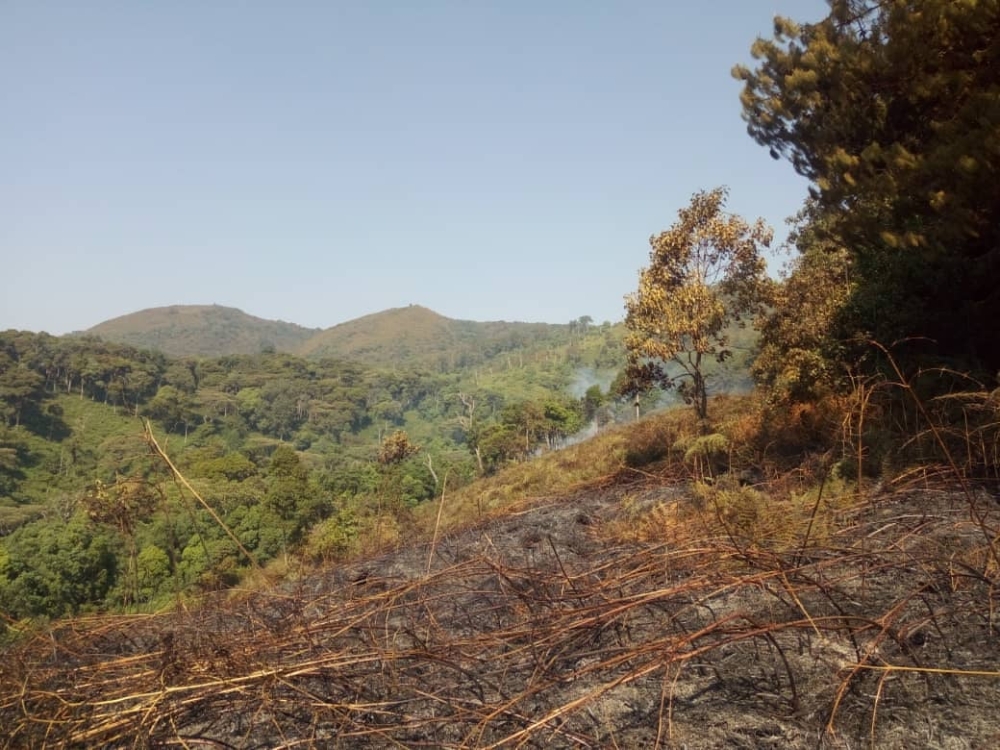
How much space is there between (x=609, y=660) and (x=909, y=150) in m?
6.91

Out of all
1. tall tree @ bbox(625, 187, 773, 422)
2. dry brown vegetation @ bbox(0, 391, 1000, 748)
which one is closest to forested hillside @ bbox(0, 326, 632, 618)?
dry brown vegetation @ bbox(0, 391, 1000, 748)

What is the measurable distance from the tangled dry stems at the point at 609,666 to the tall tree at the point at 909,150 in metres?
3.40

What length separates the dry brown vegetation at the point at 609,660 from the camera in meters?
2.14

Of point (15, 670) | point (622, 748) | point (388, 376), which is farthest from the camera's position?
point (388, 376)

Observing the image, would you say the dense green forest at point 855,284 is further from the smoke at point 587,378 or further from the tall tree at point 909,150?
the smoke at point 587,378

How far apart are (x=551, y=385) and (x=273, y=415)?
60354mm

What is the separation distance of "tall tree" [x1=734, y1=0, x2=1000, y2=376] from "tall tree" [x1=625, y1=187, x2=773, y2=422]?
1768mm

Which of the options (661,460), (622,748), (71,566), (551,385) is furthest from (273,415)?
(622,748)

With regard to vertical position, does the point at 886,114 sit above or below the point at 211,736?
above

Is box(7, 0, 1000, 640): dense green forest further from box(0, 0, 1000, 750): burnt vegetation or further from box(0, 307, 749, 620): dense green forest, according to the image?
box(0, 307, 749, 620): dense green forest

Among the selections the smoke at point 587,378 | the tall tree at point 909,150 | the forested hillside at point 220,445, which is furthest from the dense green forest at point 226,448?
the tall tree at point 909,150

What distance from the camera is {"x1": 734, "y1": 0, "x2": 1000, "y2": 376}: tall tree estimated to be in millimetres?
5449

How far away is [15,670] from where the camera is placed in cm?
301

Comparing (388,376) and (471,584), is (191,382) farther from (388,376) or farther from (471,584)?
(471,584)
